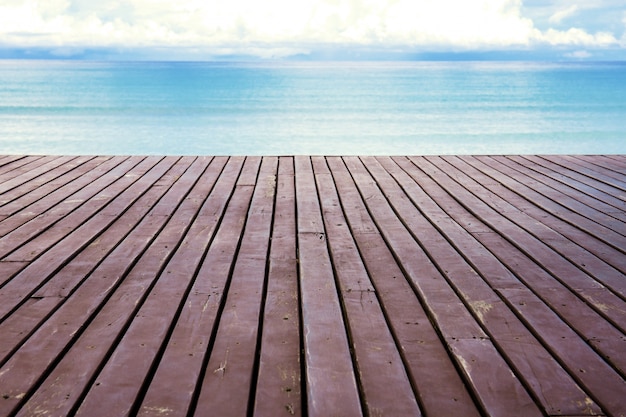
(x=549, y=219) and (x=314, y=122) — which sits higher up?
(x=549, y=219)

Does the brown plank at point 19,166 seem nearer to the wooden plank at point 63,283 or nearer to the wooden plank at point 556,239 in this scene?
the wooden plank at point 63,283

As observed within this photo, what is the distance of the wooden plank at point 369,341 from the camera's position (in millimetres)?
1333

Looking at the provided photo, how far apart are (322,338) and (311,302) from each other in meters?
0.26

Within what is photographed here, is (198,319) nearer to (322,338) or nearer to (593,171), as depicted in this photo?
(322,338)

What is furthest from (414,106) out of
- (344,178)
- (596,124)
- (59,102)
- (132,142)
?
(344,178)

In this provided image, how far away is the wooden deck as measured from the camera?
4.49 ft

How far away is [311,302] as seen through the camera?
6.14ft

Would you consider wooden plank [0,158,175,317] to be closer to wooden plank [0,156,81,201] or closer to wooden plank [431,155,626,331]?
wooden plank [0,156,81,201]

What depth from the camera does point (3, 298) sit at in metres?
1.91

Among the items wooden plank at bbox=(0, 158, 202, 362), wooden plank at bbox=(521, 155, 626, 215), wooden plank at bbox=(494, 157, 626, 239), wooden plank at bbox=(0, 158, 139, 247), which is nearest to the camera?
wooden plank at bbox=(0, 158, 202, 362)

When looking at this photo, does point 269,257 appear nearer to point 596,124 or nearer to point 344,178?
point 344,178

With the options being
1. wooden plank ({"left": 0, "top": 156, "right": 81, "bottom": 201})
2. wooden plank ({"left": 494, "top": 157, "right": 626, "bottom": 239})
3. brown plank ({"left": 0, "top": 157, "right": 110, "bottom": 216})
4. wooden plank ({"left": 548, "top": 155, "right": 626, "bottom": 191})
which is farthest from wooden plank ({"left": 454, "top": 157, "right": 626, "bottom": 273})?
wooden plank ({"left": 0, "top": 156, "right": 81, "bottom": 201})

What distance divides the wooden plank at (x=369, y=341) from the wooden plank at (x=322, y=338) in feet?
0.10

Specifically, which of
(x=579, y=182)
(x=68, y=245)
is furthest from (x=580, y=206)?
(x=68, y=245)
